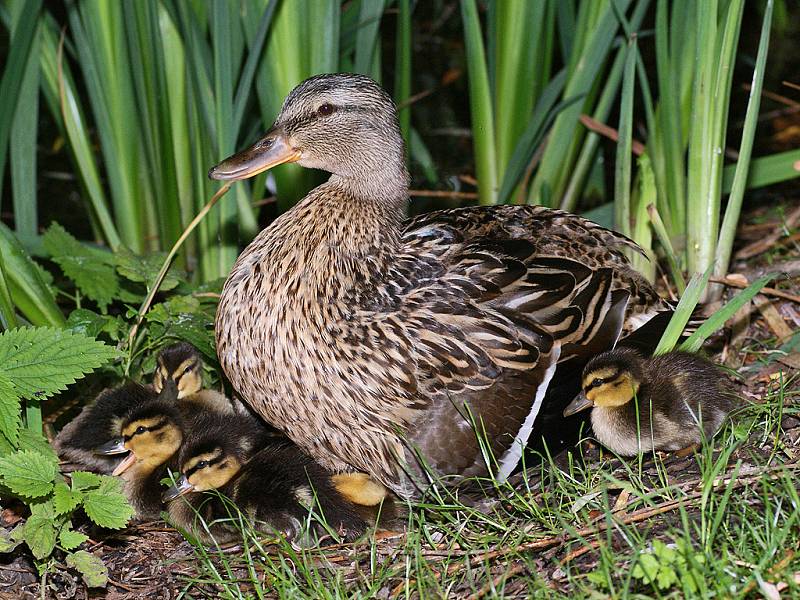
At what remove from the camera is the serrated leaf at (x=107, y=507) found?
10.6 feet

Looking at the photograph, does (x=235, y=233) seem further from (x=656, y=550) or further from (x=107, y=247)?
(x=656, y=550)

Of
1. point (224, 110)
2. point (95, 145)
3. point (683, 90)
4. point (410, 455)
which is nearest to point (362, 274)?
point (410, 455)

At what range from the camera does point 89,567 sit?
10.8 ft

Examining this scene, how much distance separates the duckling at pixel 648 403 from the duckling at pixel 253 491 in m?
0.80

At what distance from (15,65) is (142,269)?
832mm

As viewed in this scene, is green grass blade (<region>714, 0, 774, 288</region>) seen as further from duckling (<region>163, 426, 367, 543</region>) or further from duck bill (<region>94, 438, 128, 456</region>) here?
duck bill (<region>94, 438, 128, 456</region>)

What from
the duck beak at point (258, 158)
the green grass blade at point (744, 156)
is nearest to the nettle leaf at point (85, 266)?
the duck beak at point (258, 158)

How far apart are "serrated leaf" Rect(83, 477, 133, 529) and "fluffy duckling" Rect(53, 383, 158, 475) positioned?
1.69 feet

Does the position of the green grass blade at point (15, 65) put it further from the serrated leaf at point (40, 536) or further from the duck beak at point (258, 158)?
the serrated leaf at point (40, 536)

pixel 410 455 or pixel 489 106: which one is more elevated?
pixel 489 106

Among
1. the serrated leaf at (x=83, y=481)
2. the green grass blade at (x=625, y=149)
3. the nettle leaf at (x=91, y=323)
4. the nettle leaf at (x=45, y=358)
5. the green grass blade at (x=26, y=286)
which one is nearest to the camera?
the serrated leaf at (x=83, y=481)

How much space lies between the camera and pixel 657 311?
13.3ft

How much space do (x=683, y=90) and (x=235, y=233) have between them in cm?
183

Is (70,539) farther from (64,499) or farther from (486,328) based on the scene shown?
(486,328)
